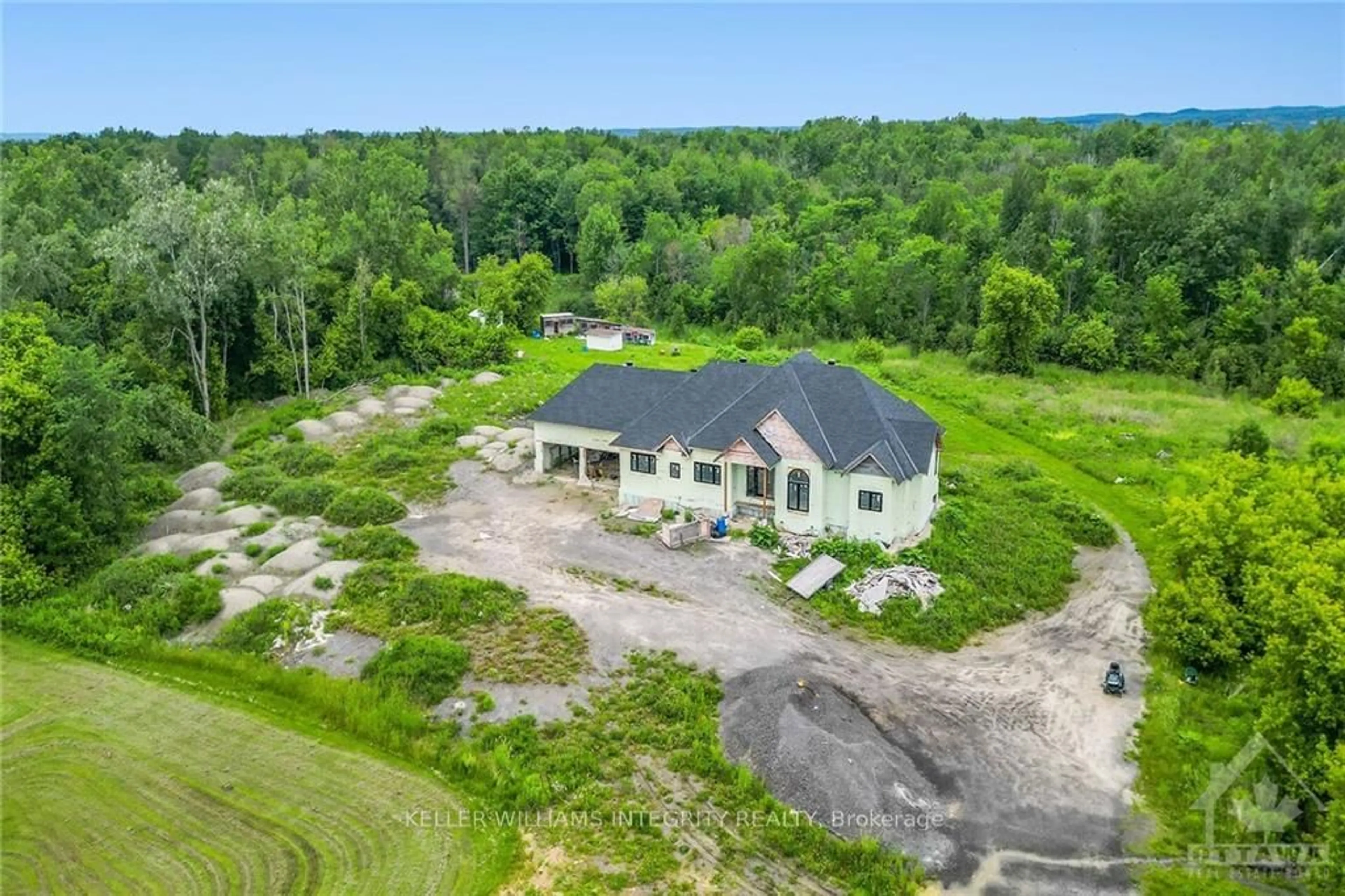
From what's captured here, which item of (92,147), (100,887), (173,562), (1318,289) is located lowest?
(100,887)

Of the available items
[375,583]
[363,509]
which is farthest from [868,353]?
[375,583]

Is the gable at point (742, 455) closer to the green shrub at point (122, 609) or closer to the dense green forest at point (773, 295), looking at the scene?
the dense green forest at point (773, 295)

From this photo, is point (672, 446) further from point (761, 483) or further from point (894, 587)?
point (894, 587)

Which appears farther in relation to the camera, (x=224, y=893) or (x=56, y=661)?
(x=56, y=661)

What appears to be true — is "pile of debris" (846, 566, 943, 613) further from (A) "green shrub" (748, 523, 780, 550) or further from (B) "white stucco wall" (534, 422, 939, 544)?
(A) "green shrub" (748, 523, 780, 550)

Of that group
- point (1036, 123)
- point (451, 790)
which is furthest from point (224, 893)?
point (1036, 123)

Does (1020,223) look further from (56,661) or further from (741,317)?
(56,661)

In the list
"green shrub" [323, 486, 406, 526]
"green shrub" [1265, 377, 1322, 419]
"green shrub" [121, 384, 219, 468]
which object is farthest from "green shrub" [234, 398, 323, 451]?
"green shrub" [1265, 377, 1322, 419]
